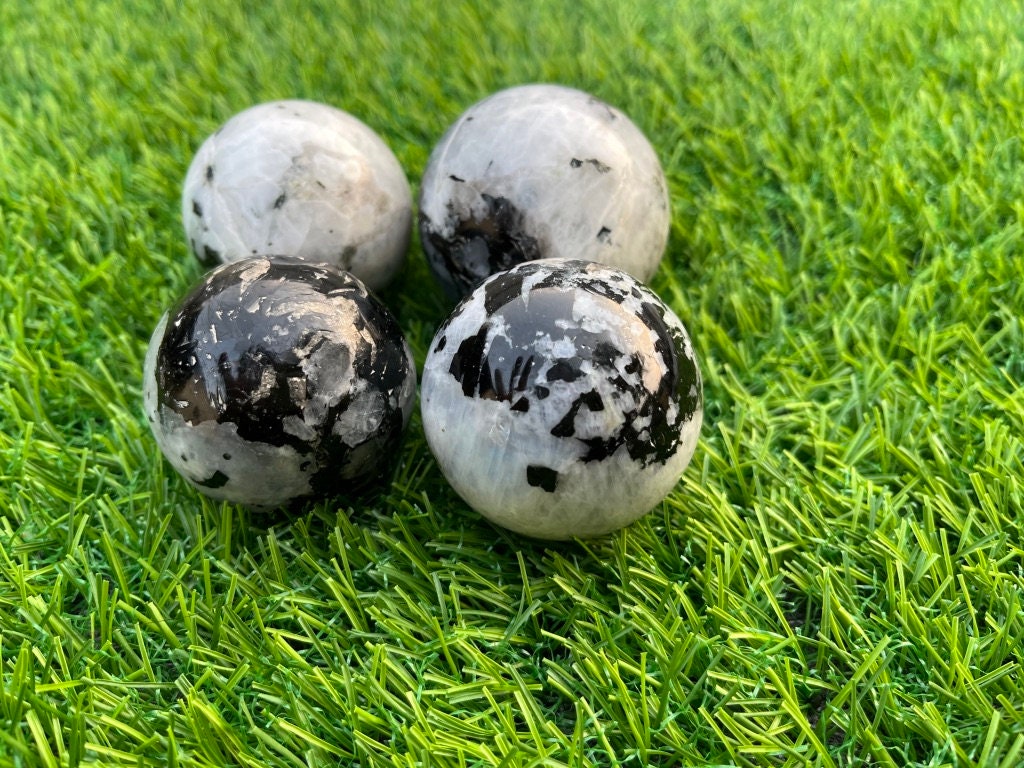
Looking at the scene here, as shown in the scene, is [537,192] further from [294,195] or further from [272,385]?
[272,385]

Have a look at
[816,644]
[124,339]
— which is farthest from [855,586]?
[124,339]

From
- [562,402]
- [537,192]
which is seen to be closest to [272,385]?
[562,402]

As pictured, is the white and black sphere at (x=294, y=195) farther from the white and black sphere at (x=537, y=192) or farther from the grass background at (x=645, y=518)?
the grass background at (x=645, y=518)

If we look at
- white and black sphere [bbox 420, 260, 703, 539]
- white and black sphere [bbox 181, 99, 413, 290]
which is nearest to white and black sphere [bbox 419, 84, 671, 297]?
white and black sphere [bbox 181, 99, 413, 290]

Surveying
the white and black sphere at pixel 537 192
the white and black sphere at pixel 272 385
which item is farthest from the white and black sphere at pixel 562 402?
the white and black sphere at pixel 537 192

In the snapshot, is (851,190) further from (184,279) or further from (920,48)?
(184,279)
